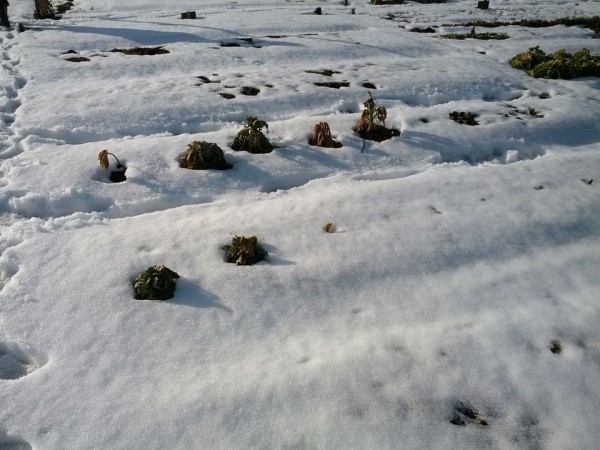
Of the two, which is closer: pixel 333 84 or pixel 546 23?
pixel 333 84

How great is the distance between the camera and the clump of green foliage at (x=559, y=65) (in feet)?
37.4

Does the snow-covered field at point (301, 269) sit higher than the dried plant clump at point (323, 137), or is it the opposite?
the dried plant clump at point (323, 137)

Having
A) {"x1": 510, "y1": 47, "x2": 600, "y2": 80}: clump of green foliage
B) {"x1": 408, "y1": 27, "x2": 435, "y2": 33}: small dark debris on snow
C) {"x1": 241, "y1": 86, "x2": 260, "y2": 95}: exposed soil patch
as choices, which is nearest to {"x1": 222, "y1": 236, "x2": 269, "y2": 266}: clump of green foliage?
{"x1": 241, "y1": 86, "x2": 260, "y2": 95}: exposed soil patch

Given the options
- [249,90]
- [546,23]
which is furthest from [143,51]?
[546,23]

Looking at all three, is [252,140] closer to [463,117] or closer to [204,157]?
[204,157]

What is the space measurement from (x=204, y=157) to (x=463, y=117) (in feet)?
18.0

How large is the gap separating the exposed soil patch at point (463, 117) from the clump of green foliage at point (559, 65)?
406cm

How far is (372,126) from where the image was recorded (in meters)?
8.29

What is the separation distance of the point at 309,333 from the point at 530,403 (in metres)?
2.08

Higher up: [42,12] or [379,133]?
[42,12]

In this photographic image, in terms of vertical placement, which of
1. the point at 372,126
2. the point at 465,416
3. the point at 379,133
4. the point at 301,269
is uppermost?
the point at 372,126

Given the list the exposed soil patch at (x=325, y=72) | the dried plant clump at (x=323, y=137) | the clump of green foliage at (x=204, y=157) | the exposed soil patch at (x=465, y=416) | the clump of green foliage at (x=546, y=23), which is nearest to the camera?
the exposed soil patch at (x=465, y=416)

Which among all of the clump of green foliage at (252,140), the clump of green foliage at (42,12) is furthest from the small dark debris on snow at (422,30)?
the clump of green foliage at (42,12)

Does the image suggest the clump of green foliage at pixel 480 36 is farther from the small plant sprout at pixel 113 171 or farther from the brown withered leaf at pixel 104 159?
the brown withered leaf at pixel 104 159
